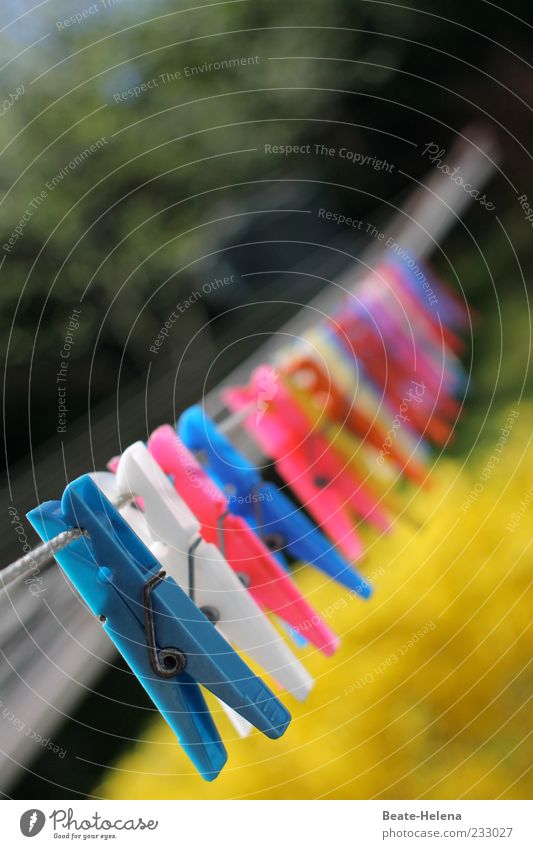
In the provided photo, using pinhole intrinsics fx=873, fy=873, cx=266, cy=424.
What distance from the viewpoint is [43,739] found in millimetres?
1361

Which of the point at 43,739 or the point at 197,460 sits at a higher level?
the point at 197,460

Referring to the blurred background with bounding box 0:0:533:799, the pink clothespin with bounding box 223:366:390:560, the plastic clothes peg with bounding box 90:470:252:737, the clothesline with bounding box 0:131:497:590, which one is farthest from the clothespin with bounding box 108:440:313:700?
the clothesline with bounding box 0:131:497:590

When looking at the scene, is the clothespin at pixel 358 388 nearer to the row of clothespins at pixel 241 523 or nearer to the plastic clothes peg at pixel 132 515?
the row of clothespins at pixel 241 523

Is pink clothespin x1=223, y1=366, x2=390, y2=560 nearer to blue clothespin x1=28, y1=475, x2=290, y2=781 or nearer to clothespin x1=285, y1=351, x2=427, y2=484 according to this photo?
clothespin x1=285, y1=351, x2=427, y2=484

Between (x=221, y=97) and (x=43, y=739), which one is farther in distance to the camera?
(x=221, y=97)

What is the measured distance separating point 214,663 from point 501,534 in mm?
509

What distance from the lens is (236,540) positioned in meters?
0.65

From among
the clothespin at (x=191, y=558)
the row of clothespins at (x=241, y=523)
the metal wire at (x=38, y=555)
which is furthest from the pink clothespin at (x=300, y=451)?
the metal wire at (x=38, y=555)

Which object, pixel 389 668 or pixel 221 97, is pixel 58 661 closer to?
pixel 389 668

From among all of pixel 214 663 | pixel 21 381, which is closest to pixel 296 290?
pixel 21 381

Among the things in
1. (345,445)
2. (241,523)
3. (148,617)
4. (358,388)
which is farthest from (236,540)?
(358,388)

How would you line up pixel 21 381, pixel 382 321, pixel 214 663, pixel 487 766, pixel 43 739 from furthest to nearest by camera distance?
1. pixel 21 381
2. pixel 43 739
3. pixel 382 321
4. pixel 487 766
5. pixel 214 663

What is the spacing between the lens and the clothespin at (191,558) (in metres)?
0.58

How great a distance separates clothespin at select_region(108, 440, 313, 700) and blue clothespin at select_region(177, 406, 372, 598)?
8 centimetres
